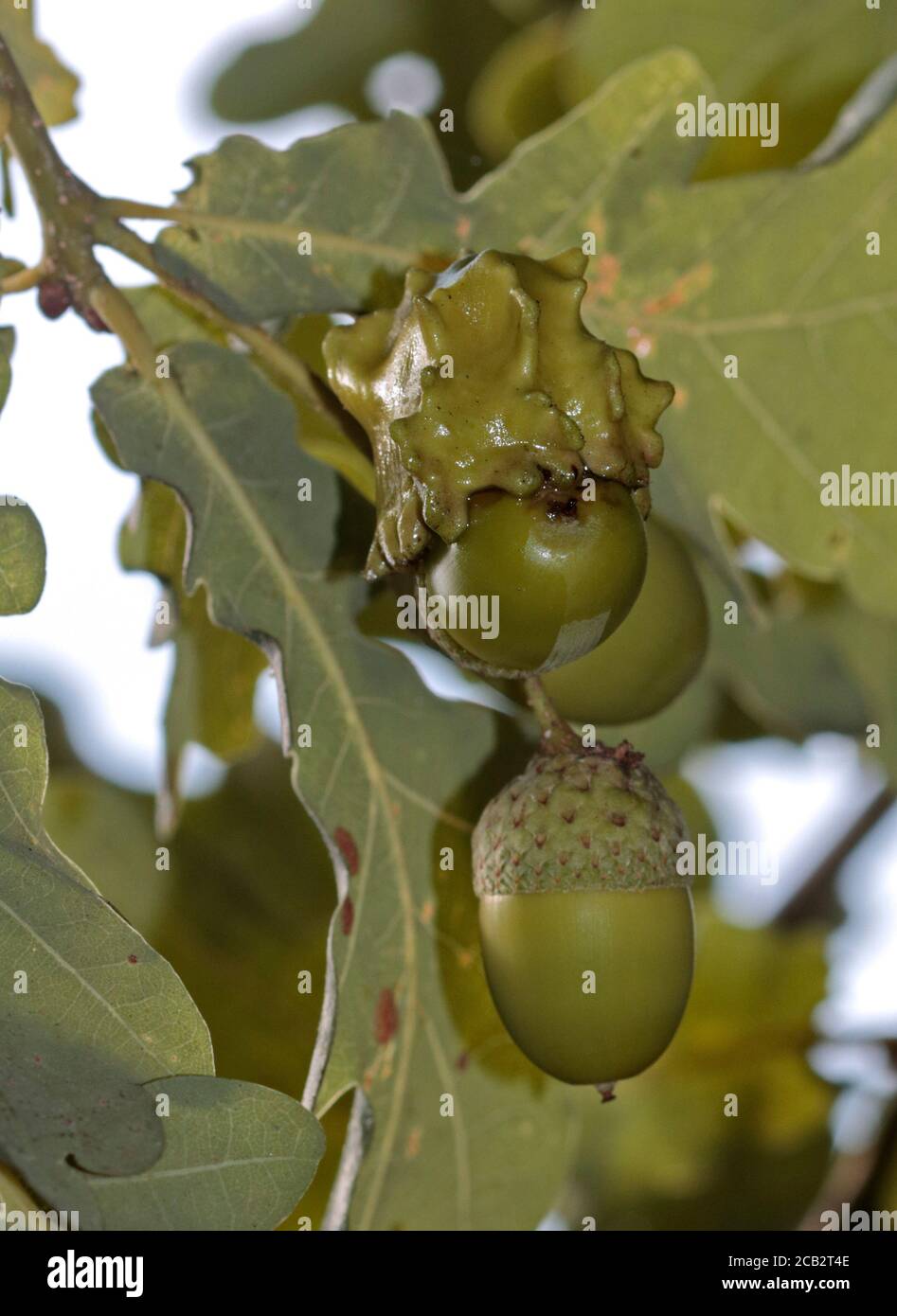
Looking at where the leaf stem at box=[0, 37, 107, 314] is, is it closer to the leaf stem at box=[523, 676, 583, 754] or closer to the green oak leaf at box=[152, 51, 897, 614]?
the green oak leaf at box=[152, 51, 897, 614]

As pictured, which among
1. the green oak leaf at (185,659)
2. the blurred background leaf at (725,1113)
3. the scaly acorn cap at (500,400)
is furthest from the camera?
the blurred background leaf at (725,1113)

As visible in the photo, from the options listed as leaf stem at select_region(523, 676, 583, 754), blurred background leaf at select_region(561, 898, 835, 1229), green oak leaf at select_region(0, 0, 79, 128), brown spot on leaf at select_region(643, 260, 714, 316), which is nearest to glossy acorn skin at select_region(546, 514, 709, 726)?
leaf stem at select_region(523, 676, 583, 754)

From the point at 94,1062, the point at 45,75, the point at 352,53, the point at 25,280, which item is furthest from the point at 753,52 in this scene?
the point at 94,1062

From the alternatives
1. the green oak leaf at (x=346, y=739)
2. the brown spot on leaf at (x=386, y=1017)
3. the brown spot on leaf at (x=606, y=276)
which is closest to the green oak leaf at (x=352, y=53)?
the brown spot on leaf at (x=606, y=276)

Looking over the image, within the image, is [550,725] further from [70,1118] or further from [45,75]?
[45,75]

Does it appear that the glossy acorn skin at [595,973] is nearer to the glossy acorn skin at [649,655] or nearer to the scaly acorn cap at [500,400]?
the glossy acorn skin at [649,655]
